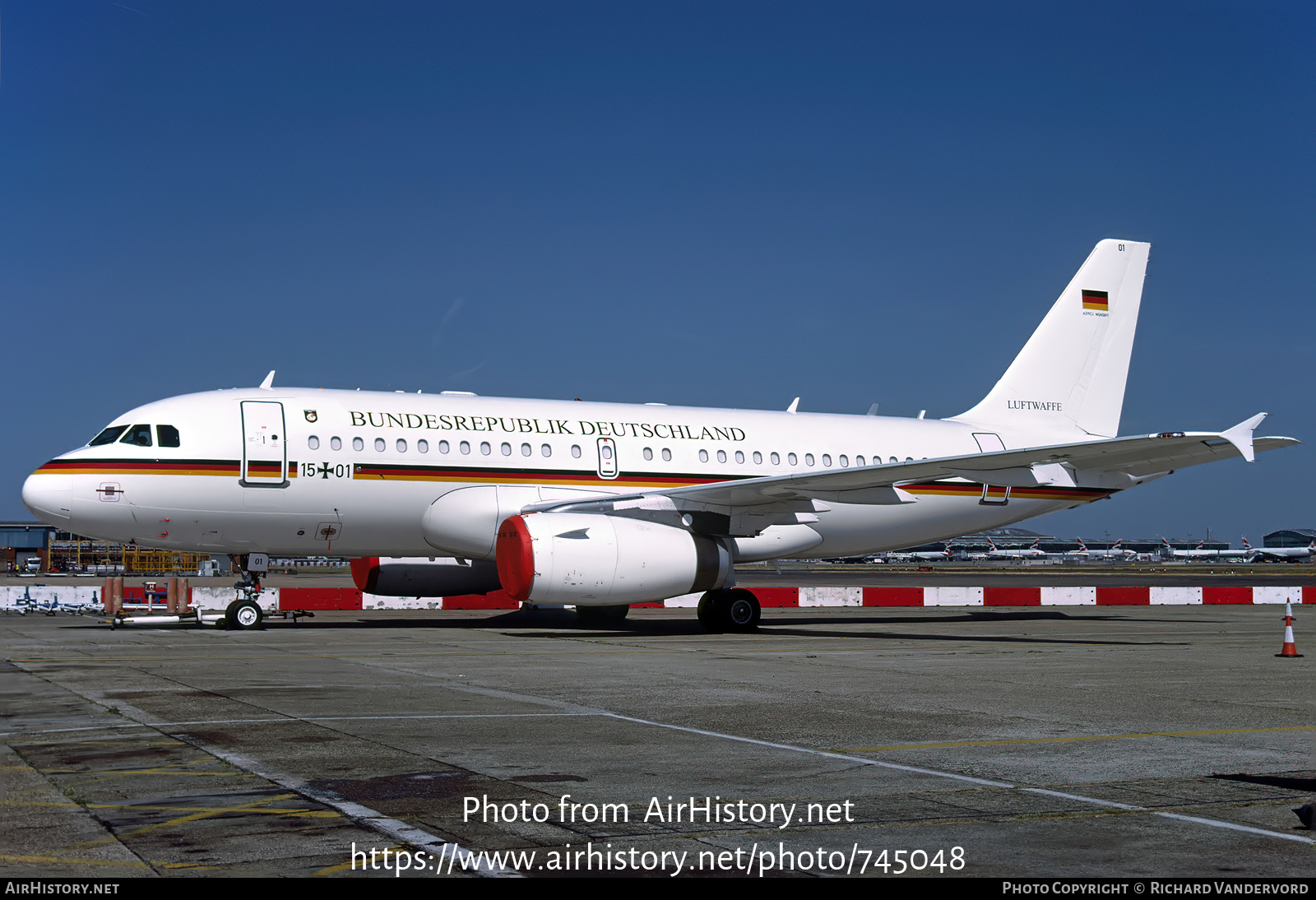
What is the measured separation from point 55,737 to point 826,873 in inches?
231

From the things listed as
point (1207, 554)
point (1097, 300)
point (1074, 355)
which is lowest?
point (1207, 554)

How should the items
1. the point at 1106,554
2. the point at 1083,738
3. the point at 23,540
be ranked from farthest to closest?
the point at 1106,554 < the point at 23,540 < the point at 1083,738

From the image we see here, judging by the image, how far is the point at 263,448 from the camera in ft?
66.2

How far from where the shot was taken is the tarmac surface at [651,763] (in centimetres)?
531

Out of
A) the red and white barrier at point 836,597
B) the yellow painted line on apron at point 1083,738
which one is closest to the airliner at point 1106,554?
the red and white barrier at point 836,597

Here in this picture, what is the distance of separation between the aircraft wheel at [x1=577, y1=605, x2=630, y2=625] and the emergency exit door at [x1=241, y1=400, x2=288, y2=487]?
7.02 metres

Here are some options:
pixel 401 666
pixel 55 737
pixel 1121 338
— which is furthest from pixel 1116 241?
pixel 55 737

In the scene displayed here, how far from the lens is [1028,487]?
26.2 metres

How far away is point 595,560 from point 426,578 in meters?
Result: 6.09

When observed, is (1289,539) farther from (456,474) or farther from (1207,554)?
(456,474)

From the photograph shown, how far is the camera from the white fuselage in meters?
19.8

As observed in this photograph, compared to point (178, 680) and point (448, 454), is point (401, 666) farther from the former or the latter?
point (448, 454)

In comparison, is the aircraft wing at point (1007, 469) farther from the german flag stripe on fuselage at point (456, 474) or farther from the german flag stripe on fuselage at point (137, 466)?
the german flag stripe on fuselage at point (137, 466)

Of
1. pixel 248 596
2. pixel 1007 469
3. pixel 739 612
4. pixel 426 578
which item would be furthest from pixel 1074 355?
pixel 248 596
